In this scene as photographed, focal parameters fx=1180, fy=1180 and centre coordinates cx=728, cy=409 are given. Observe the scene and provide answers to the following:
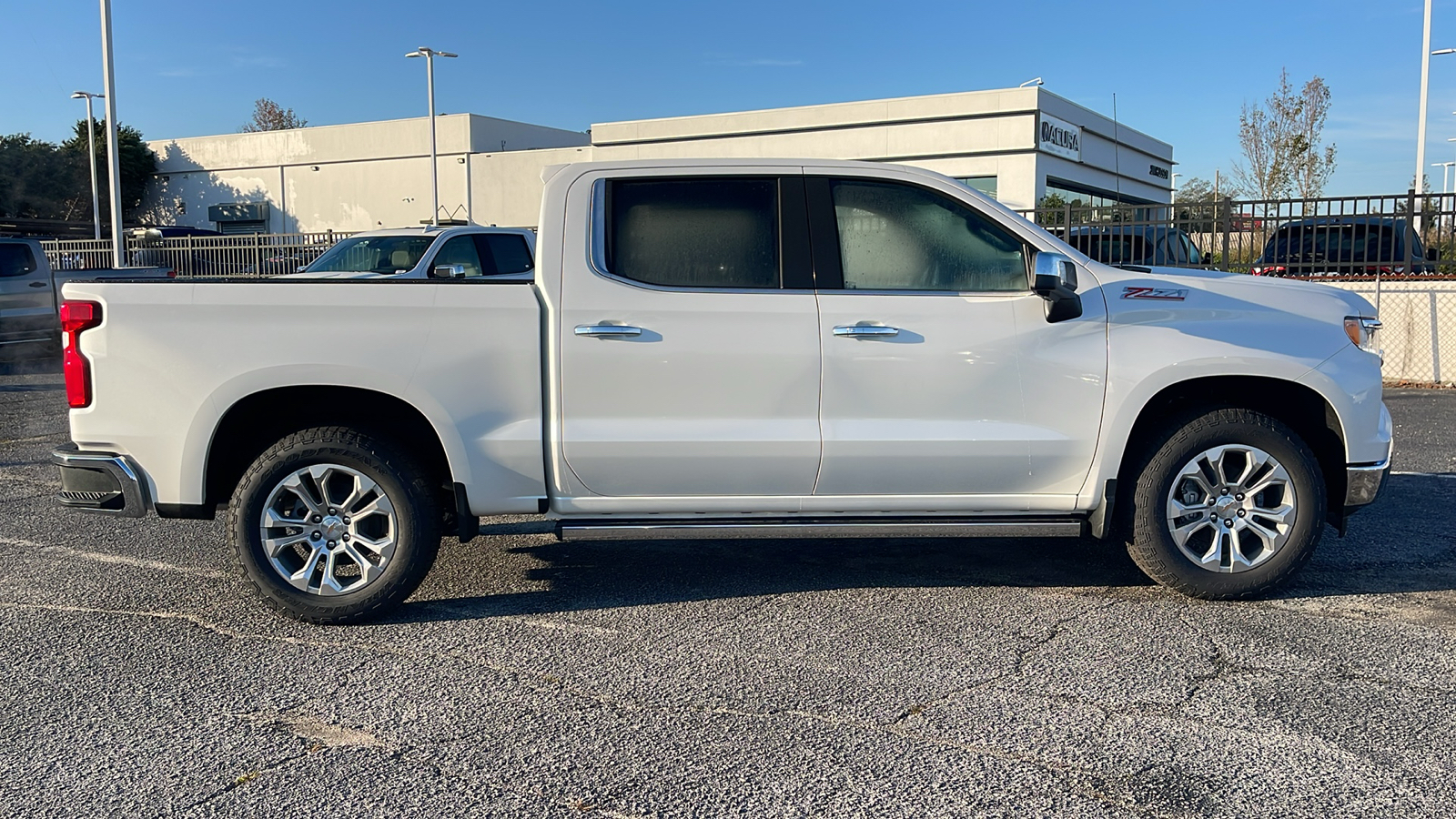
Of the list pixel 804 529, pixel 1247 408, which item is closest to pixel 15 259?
pixel 804 529

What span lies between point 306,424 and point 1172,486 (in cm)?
380

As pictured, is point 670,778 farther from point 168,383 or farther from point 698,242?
point 168,383

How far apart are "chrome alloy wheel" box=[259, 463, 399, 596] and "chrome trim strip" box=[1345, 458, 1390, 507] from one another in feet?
13.6

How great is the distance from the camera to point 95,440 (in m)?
4.91

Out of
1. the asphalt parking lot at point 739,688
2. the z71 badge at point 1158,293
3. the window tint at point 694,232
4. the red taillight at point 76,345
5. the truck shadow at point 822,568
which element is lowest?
the asphalt parking lot at point 739,688

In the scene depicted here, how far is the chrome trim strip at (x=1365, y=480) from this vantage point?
17.0 feet

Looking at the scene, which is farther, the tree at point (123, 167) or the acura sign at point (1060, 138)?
the tree at point (123, 167)

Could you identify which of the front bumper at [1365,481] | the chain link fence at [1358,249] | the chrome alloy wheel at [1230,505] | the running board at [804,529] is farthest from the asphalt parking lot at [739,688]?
the chain link fence at [1358,249]

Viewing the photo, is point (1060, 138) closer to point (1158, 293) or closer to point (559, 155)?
point (559, 155)

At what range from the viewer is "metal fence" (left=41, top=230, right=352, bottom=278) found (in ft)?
78.1

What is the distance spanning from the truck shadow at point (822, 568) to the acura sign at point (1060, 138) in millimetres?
37481

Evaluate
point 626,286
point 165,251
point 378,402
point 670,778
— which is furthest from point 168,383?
point 165,251

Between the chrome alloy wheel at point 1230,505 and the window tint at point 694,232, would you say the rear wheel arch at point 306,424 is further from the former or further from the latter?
the chrome alloy wheel at point 1230,505

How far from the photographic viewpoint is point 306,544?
16.4ft
